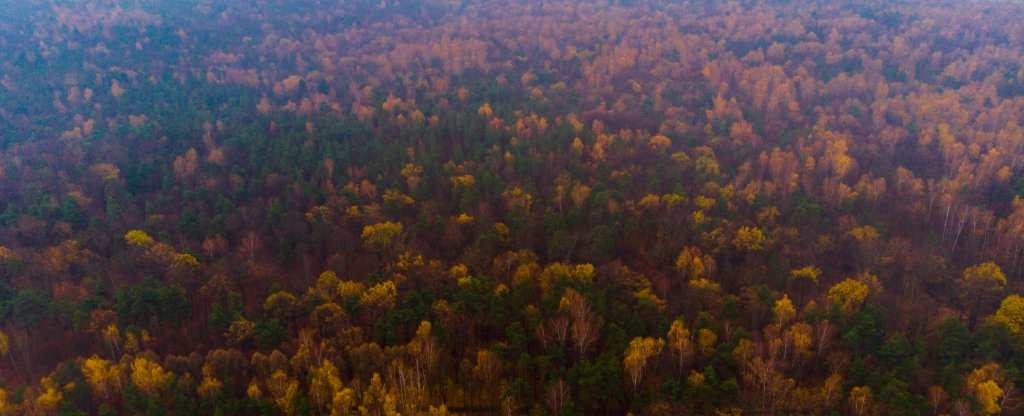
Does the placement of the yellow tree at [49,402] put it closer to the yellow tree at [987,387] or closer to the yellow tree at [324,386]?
the yellow tree at [324,386]

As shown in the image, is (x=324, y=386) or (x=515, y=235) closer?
(x=324, y=386)

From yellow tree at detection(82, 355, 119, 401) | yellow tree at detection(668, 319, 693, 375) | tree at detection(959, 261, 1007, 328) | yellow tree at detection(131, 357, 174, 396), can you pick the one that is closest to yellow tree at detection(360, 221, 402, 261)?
yellow tree at detection(131, 357, 174, 396)

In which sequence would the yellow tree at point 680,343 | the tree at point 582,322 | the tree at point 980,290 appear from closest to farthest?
1. the yellow tree at point 680,343
2. the tree at point 582,322
3. the tree at point 980,290

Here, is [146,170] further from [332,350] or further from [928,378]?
[928,378]

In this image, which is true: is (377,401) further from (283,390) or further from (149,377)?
(149,377)

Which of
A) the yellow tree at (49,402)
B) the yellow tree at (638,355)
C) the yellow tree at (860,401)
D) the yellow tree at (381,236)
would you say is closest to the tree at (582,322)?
the yellow tree at (638,355)

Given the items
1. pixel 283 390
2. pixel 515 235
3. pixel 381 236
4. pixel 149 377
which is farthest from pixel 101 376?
pixel 515 235

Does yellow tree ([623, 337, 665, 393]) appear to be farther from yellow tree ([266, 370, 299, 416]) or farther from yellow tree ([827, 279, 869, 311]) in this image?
yellow tree ([266, 370, 299, 416])
